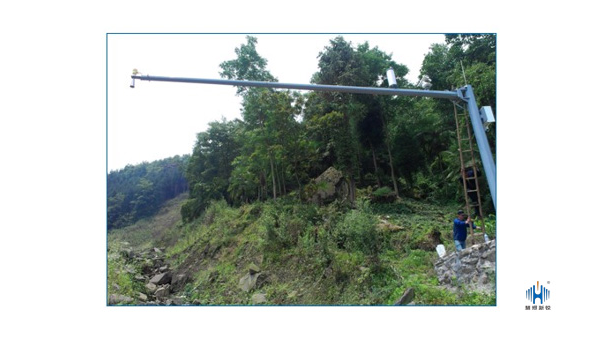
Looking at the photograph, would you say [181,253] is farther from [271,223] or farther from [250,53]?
[250,53]

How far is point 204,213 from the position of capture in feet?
50.6

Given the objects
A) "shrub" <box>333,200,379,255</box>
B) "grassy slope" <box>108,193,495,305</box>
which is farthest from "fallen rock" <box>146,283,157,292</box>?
"shrub" <box>333,200,379,255</box>

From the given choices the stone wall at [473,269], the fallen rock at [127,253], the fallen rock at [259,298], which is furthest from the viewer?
the fallen rock at [127,253]

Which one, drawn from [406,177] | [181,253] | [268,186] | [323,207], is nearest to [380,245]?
[323,207]

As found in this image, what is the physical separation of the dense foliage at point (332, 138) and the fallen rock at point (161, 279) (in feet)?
11.1

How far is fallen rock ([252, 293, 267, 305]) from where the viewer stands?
9.31 metres

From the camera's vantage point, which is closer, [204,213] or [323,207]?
[323,207]

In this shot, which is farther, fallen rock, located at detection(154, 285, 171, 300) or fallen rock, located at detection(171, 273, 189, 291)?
fallen rock, located at detection(171, 273, 189, 291)

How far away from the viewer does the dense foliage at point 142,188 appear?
10031 millimetres

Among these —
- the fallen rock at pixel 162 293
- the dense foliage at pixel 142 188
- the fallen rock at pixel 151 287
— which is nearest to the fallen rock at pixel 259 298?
the fallen rock at pixel 162 293

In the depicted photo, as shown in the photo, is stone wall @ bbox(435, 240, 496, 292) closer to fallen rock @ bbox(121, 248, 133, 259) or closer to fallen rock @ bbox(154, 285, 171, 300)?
fallen rock @ bbox(154, 285, 171, 300)

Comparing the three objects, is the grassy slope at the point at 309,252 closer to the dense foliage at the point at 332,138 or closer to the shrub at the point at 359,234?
the shrub at the point at 359,234

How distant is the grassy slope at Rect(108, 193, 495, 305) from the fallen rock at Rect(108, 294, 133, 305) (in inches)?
23.2

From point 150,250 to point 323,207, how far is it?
6.21 metres
